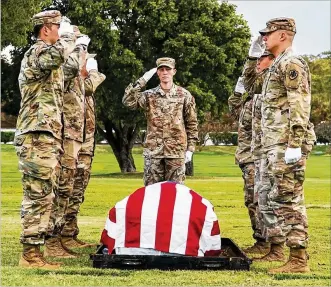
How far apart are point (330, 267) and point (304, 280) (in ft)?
3.27

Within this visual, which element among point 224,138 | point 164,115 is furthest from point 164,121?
point 224,138

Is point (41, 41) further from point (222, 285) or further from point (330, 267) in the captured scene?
point (330, 267)

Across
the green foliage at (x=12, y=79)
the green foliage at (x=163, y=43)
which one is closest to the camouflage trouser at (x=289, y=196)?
the green foliage at (x=163, y=43)

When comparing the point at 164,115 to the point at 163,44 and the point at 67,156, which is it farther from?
the point at 163,44

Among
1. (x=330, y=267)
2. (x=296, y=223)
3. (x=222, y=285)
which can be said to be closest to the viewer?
(x=222, y=285)

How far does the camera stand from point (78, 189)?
8859 mm

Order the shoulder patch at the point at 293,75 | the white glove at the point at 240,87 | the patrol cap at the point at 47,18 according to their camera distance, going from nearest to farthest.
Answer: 1. the shoulder patch at the point at 293,75
2. the patrol cap at the point at 47,18
3. the white glove at the point at 240,87

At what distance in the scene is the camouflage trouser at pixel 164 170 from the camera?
30.2 feet

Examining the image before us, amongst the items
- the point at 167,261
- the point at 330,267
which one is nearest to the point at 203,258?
the point at 167,261

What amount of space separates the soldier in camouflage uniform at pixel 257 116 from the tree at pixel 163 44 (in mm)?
22358

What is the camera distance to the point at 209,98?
3167 cm

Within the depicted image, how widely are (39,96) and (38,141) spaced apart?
0.40 m

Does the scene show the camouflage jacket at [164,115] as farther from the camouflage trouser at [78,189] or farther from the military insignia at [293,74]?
the military insignia at [293,74]

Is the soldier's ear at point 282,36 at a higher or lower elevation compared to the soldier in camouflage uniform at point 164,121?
higher
